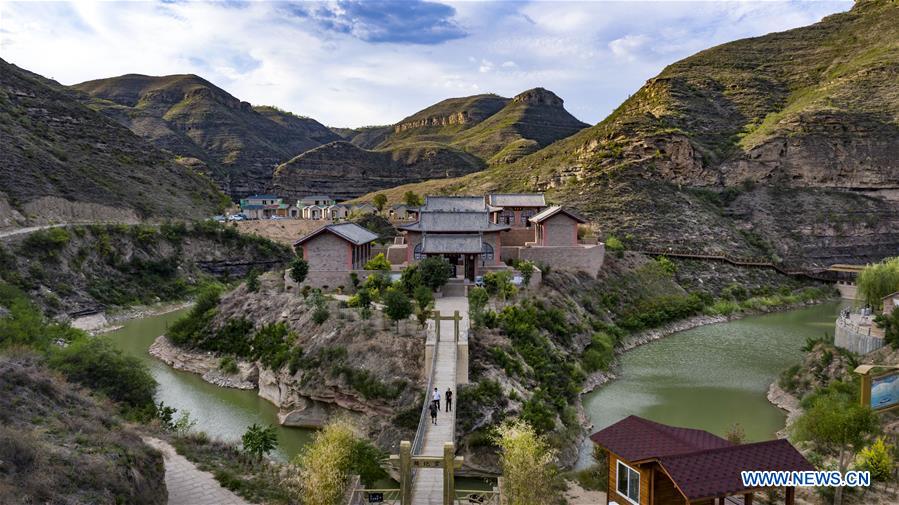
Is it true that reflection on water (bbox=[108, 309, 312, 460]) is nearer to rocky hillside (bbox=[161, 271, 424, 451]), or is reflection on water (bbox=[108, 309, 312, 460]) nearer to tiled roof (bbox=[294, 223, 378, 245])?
rocky hillside (bbox=[161, 271, 424, 451])

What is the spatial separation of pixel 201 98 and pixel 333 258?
11908 cm

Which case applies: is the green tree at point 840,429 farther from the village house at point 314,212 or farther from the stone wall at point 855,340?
the village house at point 314,212

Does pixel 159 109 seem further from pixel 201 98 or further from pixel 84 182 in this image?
pixel 84 182

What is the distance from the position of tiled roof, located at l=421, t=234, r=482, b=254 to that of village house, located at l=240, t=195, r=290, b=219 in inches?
1992

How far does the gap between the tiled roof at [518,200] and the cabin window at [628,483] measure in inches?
1341

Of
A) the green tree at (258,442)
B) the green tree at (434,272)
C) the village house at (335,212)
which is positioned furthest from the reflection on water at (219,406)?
the village house at (335,212)

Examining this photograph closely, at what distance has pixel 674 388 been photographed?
88.8ft

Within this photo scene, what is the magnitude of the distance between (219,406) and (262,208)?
6119 cm

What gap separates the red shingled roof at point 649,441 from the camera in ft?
39.5

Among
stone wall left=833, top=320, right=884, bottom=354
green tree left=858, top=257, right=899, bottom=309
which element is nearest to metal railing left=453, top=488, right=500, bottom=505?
stone wall left=833, top=320, right=884, bottom=354

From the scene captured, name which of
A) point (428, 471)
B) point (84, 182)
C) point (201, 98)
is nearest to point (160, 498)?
point (428, 471)

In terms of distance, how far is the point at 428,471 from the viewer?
615 inches

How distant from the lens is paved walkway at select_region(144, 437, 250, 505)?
1510 centimetres

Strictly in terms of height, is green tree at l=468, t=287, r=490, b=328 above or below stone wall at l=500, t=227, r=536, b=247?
below
